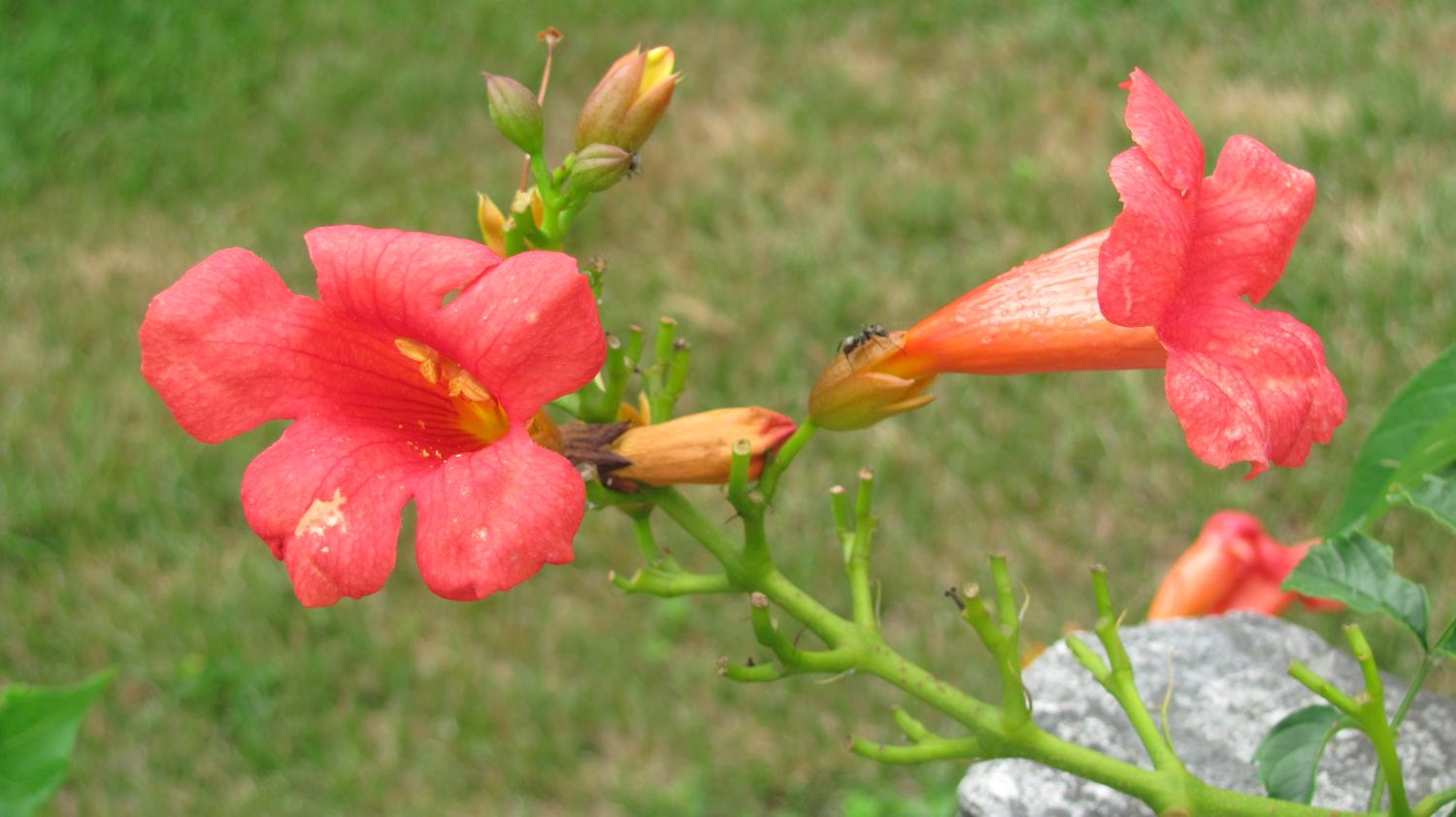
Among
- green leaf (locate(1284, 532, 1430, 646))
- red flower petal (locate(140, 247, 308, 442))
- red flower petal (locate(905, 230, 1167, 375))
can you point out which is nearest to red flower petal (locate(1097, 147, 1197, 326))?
red flower petal (locate(905, 230, 1167, 375))

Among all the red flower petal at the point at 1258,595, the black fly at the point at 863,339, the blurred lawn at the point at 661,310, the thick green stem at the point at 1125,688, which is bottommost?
the blurred lawn at the point at 661,310

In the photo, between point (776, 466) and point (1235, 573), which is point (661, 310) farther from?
point (776, 466)

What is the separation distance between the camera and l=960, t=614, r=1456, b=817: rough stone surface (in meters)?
1.95

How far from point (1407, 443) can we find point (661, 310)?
341cm

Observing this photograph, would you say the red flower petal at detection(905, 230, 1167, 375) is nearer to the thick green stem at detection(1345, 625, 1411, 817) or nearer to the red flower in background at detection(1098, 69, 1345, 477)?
the red flower in background at detection(1098, 69, 1345, 477)

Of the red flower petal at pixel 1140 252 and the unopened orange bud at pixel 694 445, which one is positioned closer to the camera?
the red flower petal at pixel 1140 252

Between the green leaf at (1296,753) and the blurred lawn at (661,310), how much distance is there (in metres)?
1.94

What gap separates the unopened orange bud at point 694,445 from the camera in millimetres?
1412

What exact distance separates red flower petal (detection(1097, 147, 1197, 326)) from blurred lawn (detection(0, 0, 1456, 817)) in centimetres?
244

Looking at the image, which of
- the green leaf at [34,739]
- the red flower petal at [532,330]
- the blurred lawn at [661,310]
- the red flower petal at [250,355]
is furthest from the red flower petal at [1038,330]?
the blurred lawn at [661,310]

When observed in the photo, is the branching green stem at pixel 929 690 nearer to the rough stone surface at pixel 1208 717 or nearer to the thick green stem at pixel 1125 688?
the thick green stem at pixel 1125 688

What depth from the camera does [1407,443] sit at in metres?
1.76

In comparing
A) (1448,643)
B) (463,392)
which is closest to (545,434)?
(463,392)

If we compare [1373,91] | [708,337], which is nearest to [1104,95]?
[1373,91]
